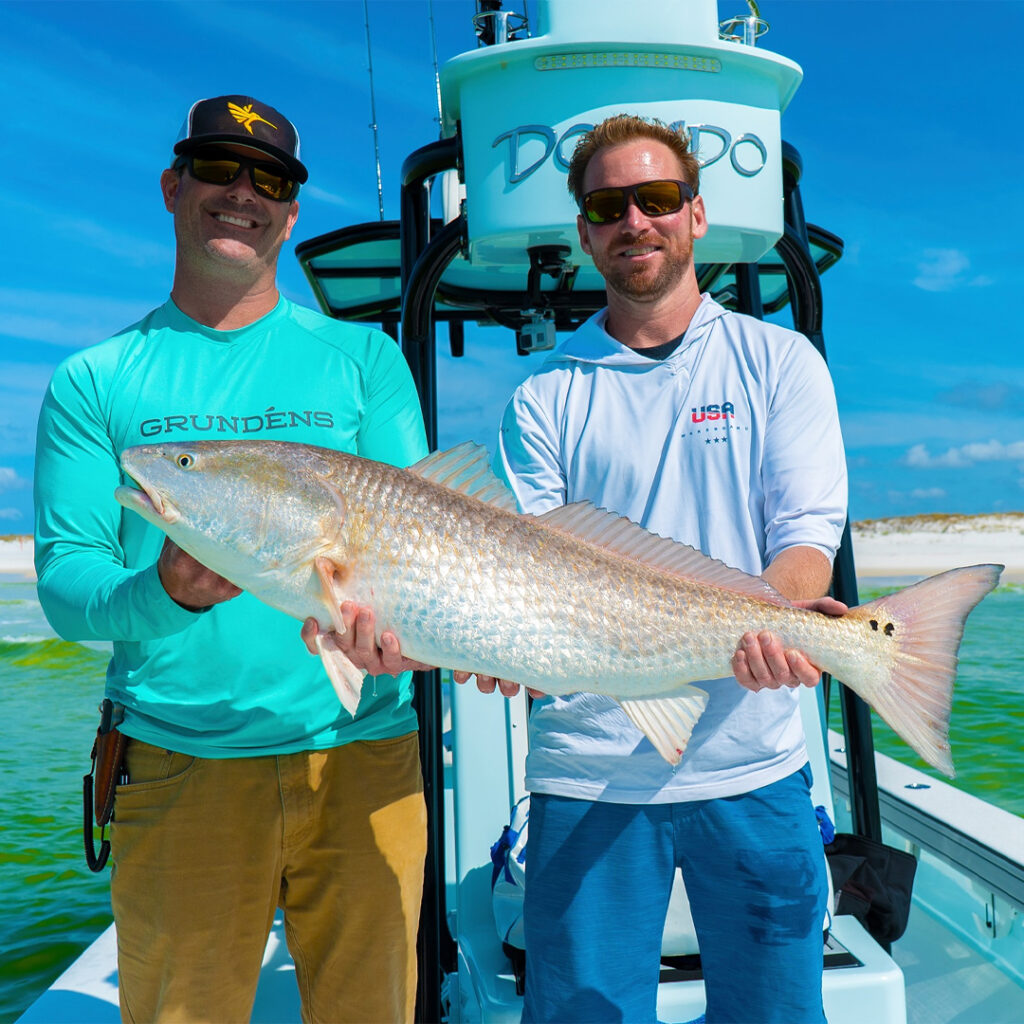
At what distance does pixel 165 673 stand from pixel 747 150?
9.75 ft

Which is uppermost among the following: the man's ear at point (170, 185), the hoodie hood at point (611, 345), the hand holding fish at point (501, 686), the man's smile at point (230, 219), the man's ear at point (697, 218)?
the man's ear at point (170, 185)

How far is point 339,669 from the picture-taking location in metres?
2.25

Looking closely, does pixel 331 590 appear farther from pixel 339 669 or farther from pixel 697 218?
pixel 697 218

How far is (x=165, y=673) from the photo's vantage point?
2.55 m

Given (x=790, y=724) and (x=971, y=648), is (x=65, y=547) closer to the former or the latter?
(x=790, y=724)

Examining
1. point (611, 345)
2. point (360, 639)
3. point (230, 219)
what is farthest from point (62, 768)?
point (611, 345)

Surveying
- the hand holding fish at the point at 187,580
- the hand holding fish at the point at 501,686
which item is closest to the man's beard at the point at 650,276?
the hand holding fish at the point at 501,686

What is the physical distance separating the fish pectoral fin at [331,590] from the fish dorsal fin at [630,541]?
0.60 metres

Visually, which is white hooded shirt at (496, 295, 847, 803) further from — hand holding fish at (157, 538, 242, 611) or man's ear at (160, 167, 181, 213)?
man's ear at (160, 167, 181, 213)

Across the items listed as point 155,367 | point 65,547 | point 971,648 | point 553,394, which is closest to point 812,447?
point 553,394

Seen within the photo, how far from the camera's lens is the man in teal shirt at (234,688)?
2.54 metres

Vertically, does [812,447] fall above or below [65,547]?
above

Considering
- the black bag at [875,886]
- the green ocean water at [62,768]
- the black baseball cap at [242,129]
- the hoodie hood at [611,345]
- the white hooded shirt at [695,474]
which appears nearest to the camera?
the white hooded shirt at [695,474]

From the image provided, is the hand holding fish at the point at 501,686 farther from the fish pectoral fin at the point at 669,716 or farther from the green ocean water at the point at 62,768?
the green ocean water at the point at 62,768
